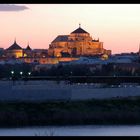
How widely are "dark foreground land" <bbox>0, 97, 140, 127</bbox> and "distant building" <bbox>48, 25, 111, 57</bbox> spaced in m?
41.5

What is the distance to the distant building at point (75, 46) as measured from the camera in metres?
57.2

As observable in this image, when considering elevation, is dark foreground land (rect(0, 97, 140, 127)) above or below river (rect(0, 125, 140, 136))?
below

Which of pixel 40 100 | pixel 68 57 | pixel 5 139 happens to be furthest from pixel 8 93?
pixel 68 57

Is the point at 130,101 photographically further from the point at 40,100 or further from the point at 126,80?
the point at 126,80

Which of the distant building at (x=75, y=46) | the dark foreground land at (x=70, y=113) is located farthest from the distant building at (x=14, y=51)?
the dark foreground land at (x=70, y=113)

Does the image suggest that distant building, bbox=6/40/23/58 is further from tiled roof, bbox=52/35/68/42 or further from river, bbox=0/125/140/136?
river, bbox=0/125/140/136

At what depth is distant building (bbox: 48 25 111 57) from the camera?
5716cm

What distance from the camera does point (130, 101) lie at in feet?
47.6

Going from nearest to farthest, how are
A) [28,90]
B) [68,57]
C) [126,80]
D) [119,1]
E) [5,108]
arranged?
[119,1] < [5,108] < [28,90] < [126,80] < [68,57]

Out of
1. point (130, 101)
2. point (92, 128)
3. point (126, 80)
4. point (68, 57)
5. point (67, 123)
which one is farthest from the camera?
point (68, 57)

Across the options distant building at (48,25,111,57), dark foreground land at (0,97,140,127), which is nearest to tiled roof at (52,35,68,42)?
distant building at (48,25,111,57)

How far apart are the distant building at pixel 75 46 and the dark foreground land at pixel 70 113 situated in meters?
41.5

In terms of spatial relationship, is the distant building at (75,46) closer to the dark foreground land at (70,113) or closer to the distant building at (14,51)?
the distant building at (14,51)

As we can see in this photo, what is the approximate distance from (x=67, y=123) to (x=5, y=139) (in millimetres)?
10403
